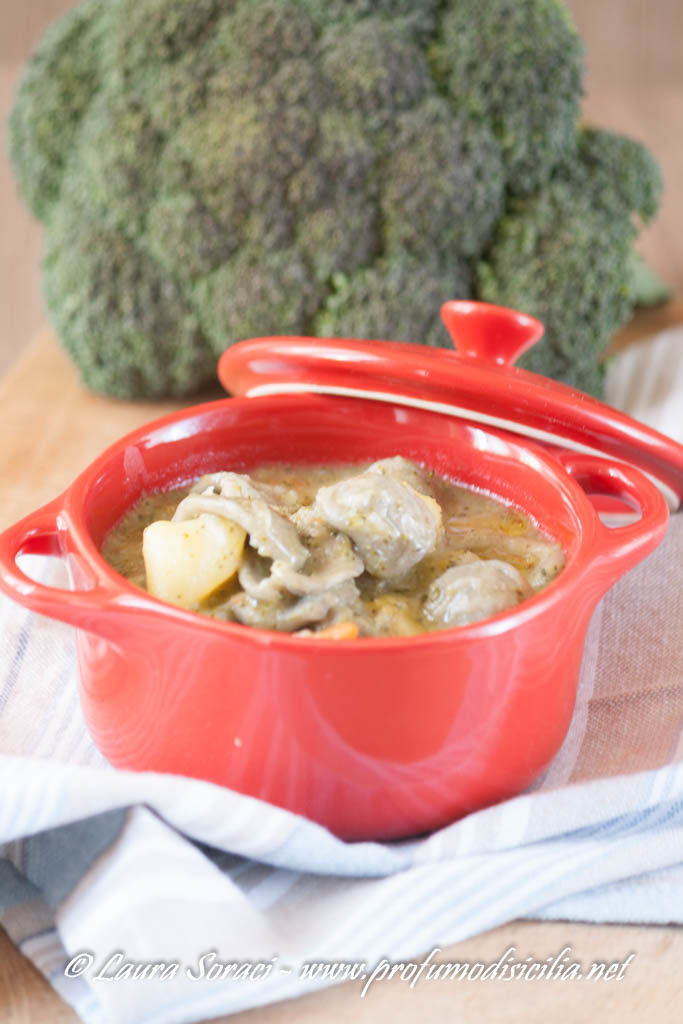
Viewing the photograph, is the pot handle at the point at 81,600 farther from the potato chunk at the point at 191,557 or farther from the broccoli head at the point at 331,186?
the broccoli head at the point at 331,186

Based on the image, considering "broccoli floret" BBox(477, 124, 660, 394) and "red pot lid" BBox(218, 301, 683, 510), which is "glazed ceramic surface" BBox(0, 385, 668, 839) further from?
"broccoli floret" BBox(477, 124, 660, 394)

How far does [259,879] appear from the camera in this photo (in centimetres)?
128

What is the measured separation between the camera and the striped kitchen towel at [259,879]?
113cm

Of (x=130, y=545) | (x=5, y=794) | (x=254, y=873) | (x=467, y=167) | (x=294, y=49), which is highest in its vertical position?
(x=294, y=49)

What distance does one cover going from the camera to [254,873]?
1284 millimetres

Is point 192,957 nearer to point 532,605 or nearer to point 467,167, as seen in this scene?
point 532,605

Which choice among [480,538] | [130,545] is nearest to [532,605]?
[480,538]

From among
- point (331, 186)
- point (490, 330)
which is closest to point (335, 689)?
point (490, 330)

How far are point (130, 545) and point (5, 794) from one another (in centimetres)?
39

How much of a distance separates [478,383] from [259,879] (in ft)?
2.25

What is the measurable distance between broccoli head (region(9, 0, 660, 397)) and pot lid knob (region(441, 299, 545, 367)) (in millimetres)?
691

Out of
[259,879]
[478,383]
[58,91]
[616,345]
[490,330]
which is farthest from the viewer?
[616,345]

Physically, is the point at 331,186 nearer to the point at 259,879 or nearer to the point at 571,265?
the point at 571,265

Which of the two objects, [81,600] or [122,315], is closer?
[81,600]
